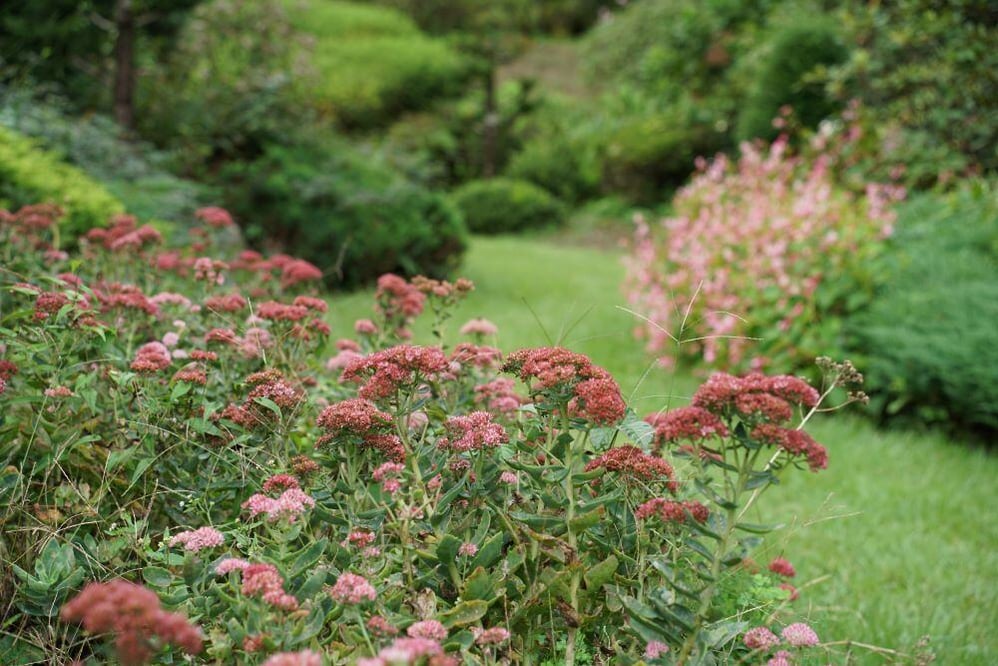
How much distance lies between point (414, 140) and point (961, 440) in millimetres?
11279

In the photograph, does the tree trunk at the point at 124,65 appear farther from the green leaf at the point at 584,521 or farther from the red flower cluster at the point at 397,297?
the green leaf at the point at 584,521

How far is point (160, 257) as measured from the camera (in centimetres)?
310

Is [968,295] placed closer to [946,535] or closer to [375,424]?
[946,535]

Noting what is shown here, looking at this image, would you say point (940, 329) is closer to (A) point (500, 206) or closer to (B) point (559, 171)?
(A) point (500, 206)

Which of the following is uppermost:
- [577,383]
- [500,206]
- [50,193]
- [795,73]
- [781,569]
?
[795,73]

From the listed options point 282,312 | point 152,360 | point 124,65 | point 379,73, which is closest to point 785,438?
point 282,312

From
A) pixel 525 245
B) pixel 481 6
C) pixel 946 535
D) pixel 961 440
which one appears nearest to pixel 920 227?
pixel 961 440

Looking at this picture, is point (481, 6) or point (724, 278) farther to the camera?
point (481, 6)

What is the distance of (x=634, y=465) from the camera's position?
5.12ft

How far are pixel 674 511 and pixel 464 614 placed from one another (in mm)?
379

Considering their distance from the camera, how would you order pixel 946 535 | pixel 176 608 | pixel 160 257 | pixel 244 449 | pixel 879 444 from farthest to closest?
pixel 879 444 < pixel 946 535 < pixel 160 257 < pixel 244 449 < pixel 176 608

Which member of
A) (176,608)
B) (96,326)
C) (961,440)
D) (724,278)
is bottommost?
(961,440)

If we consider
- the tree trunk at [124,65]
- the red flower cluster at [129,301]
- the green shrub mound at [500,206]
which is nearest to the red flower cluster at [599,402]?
the red flower cluster at [129,301]

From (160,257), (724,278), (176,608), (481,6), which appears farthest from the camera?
(481,6)
